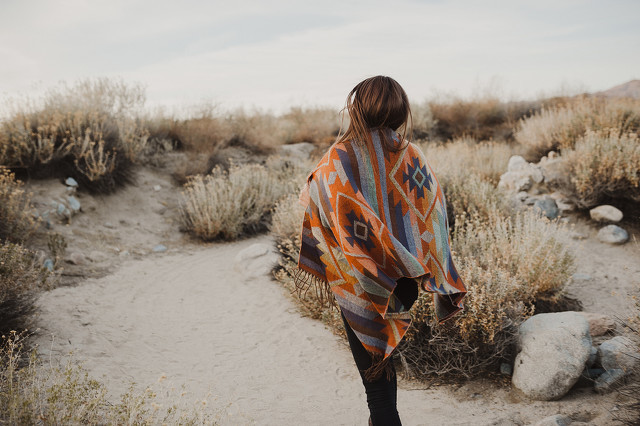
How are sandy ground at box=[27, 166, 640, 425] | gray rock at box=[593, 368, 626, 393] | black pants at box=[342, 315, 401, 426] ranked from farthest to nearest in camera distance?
1. sandy ground at box=[27, 166, 640, 425]
2. gray rock at box=[593, 368, 626, 393]
3. black pants at box=[342, 315, 401, 426]

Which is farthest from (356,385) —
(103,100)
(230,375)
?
(103,100)

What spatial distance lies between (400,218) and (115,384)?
294 centimetres

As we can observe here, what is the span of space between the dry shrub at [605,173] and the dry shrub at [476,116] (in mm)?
7153

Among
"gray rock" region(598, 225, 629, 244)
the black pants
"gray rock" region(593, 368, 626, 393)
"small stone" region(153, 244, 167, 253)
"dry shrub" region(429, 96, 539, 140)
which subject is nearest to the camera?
the black pants

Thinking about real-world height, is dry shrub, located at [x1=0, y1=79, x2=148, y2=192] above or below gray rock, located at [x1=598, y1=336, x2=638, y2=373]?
above

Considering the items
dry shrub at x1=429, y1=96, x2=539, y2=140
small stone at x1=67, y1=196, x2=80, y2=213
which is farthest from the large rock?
dry shrub at x1=429, y1=96, x2=539, y2=140

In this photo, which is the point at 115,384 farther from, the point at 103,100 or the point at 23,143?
the point at 103,100

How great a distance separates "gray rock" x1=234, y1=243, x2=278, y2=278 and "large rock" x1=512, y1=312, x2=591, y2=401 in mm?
3760

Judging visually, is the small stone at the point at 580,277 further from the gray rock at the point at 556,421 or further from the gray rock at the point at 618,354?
the gray rock at the point at 556,421

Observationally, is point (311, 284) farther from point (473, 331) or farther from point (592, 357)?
point (592, 357)

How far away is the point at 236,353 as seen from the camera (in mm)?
4512

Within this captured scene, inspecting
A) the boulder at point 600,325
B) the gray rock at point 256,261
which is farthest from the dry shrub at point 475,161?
the boulder at point 600,325

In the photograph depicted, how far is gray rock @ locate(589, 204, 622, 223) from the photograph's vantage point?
6.68m

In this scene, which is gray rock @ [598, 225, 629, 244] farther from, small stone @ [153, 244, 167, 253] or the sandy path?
small stone @ [153, 244, 167, 253]
